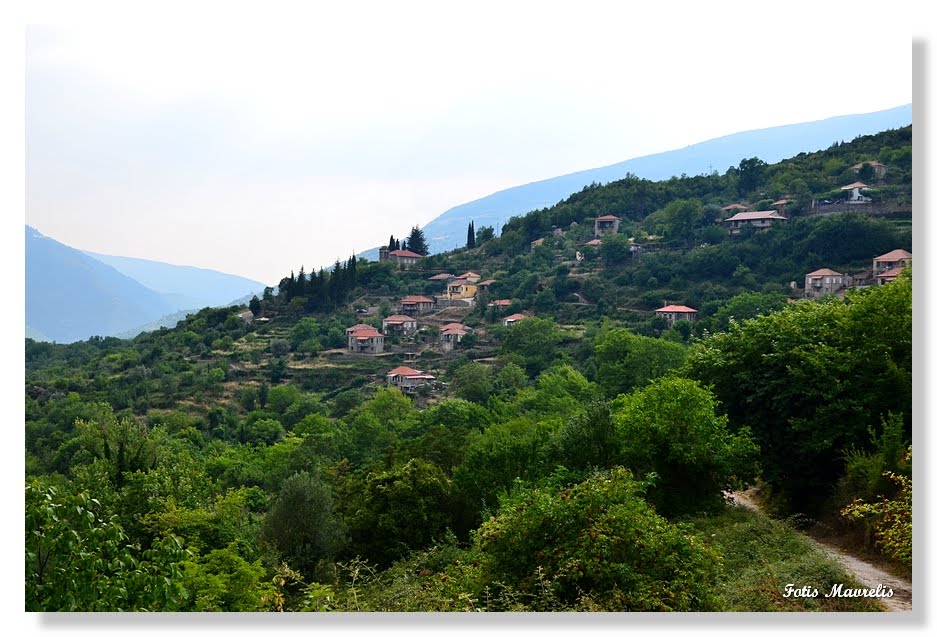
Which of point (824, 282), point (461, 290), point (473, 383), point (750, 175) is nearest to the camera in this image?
point (473, 383)

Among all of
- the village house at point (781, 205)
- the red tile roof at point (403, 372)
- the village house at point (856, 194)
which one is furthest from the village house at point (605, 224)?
the red tile roof at point (403, 372)

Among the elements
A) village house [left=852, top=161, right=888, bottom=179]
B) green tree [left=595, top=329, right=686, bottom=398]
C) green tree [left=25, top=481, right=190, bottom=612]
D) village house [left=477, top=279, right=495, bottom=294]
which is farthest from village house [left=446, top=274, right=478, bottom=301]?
green tree [left=25, top=481, right=190, bottom=612]

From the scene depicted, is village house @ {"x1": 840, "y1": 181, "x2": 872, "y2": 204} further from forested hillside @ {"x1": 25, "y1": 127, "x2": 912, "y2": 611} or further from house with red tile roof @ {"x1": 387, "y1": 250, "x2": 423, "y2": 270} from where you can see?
house with red tile roof @ {"x1": 387, "y1": 250, "x2": 423, "y2": 270}

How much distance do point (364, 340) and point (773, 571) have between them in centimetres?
2980

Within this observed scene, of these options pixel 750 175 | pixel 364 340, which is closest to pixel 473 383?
pixel 364 340

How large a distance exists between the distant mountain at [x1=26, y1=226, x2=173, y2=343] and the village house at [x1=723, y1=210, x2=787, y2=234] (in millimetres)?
23555

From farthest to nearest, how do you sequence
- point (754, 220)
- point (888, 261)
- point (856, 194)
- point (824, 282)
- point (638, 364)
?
point (754, 220) < point (856, 194) < point (824, 282) < point (888, 261) < point (638, 364)

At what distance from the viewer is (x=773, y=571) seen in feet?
18.0

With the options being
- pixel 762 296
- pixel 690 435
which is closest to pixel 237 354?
pixel 762 296

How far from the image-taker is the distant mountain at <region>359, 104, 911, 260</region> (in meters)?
34.3

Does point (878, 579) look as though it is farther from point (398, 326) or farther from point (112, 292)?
point (398, 326)

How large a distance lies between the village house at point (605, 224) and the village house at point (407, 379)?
56.4 feet

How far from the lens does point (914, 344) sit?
5336 millimetres
